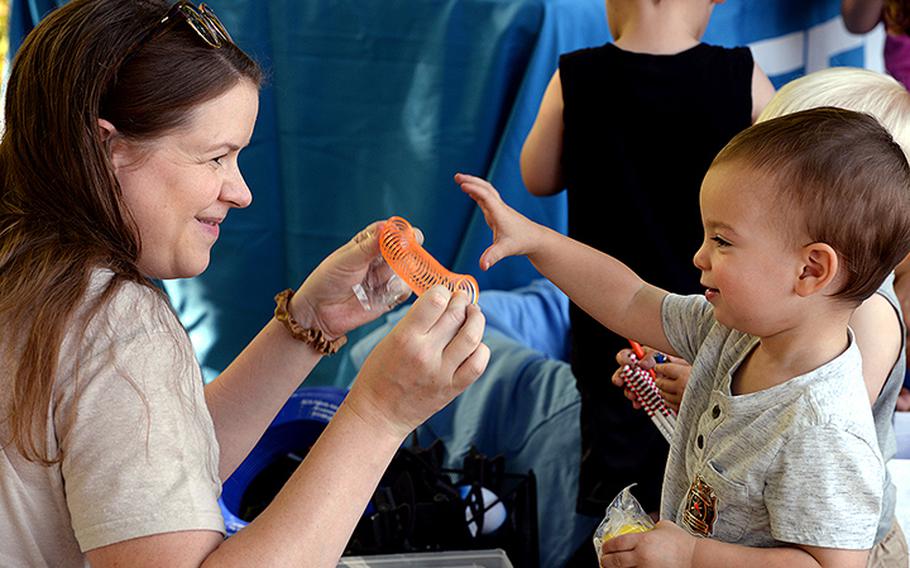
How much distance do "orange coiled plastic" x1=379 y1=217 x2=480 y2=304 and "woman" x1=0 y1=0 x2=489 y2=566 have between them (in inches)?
4.7

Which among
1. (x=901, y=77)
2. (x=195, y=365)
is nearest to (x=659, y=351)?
(x=195, y=365)


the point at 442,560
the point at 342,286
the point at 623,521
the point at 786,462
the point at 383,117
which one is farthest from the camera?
the point at 383,117

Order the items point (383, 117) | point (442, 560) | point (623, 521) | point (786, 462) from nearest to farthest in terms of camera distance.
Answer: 1. point (786, 462)
2. point (623, 521)
3. point (442, 560)
4. point (383, 117)

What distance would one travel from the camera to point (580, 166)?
145cm

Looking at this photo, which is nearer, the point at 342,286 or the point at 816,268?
the point at 816,268

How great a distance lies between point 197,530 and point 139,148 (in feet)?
0.96

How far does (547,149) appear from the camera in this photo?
58.9 inches

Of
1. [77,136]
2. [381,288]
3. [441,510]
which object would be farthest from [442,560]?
[77,136]

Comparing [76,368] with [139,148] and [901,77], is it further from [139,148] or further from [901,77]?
[901,77]

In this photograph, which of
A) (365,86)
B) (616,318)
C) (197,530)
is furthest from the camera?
(365,86)

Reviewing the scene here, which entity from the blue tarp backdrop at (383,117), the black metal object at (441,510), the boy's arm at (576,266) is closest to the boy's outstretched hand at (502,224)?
the boy's arm at (576,266)

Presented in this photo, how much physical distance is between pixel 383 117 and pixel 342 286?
1135 mm

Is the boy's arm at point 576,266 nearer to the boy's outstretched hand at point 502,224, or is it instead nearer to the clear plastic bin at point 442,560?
the boy's outstretched hand at point 502,224

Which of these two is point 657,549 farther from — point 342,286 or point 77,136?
point 77,136
